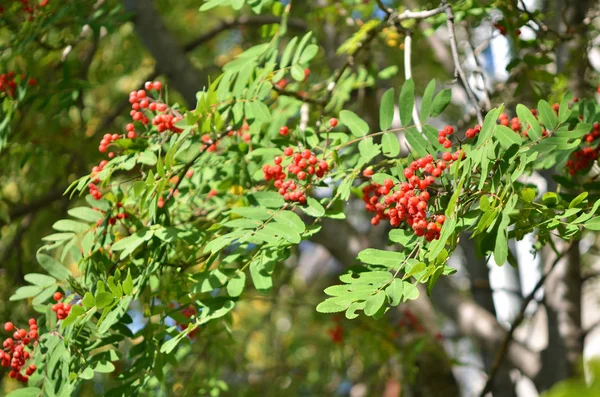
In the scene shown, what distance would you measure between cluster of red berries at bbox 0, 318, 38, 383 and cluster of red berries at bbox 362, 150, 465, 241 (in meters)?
0.97

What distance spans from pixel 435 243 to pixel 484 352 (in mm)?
2307

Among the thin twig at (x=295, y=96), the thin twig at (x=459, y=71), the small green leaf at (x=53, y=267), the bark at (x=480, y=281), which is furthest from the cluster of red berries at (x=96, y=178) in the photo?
the bark at (x=480, y=281)

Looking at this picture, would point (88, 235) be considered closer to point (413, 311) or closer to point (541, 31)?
point (541, 31)

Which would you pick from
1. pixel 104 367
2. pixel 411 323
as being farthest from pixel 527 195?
pixel 411 323

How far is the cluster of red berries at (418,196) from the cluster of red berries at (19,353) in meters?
0.97

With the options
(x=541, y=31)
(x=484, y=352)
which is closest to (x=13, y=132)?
(x=541, y=31)

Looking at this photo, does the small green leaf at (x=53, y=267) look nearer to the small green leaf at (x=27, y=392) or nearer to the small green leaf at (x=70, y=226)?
the small green leaf at (x=70, y=226)

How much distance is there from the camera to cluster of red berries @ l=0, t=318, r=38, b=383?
1662 mm

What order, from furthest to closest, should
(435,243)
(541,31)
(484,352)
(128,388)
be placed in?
1. (484,352)
2. (541,31)
3. (128,388)
4. (435,243)

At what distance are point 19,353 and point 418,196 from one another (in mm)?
1054

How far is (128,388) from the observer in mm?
1708

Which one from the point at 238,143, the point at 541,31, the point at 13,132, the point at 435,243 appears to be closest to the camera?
the point at 435,243

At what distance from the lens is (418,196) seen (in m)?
1.40

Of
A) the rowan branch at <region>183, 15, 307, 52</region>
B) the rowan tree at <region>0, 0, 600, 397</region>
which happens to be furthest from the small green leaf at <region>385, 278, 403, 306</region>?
the rowan branch at <region>183, 15, 307, 52</region>
